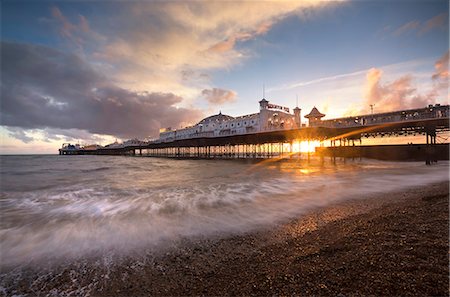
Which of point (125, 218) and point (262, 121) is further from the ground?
point (262, 121)

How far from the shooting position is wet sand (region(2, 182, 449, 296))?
87.2 inches

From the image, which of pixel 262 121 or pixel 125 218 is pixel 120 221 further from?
pixel 262 121

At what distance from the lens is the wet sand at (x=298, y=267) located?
7.27 ft

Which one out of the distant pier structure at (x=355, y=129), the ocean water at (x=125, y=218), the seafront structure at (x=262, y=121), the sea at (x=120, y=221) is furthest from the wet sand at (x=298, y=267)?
the seafront structure at (x=262, y=121)

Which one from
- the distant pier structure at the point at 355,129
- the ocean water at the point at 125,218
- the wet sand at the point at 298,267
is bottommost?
the ocean water at the point at 125,218

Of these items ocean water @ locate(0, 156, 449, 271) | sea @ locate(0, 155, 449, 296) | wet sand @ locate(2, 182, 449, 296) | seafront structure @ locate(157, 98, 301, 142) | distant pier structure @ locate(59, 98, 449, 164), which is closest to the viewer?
wet sand @ locate(2, 182, 449, 296)

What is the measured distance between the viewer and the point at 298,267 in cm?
272

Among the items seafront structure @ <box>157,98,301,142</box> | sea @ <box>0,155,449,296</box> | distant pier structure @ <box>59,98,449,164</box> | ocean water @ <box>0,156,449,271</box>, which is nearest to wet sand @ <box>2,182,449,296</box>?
sea @ <box>0,155,449,296</box>

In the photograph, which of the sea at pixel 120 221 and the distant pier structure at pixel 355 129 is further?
the distant pier structure at pixel 355 129

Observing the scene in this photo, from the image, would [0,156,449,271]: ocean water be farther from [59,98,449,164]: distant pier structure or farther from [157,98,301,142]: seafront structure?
[157,98,301,142]: seafront structure

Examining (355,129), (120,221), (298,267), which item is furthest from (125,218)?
(355,129)

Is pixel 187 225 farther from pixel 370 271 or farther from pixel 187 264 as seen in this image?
pixel 370 271

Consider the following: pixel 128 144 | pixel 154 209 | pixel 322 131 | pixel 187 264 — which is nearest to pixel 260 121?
pixel 322 131

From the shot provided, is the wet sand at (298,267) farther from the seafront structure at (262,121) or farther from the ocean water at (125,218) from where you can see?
the seafront structure at (262,121)
